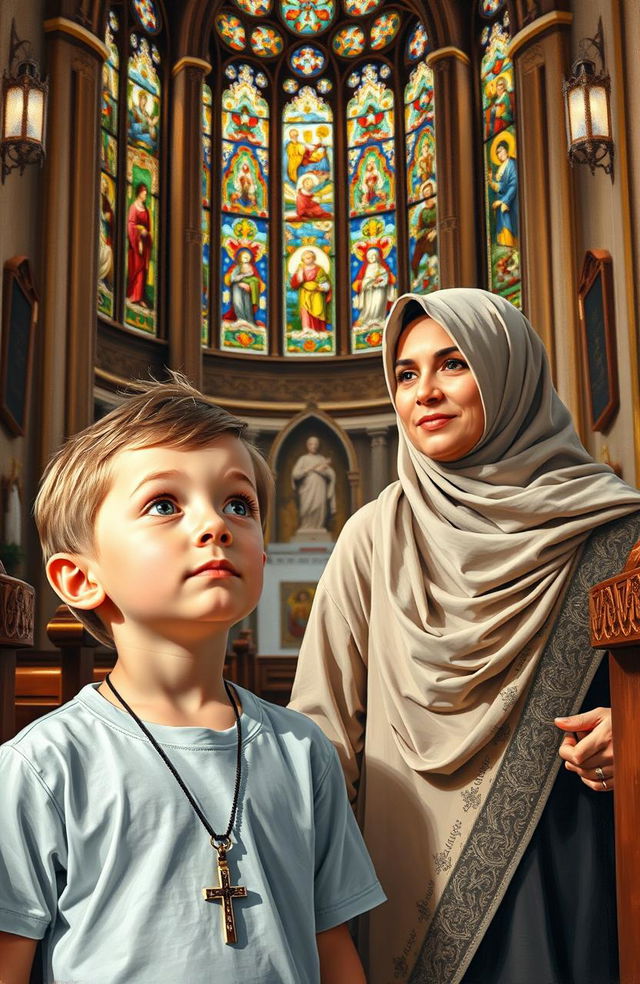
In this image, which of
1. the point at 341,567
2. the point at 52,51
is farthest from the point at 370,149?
the point at 341,567

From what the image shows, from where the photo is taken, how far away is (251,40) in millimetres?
12742

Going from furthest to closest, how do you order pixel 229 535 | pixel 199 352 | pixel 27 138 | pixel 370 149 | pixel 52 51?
pixel 370 149 → pixel 199 352 → pixel 52 51 → pixel 27 138 → pixel 229 535

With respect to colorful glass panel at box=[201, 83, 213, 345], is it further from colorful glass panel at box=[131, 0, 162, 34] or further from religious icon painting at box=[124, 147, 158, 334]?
colorful glass panel at box=[131, 0, 162, 34]

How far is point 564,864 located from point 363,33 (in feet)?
42.7

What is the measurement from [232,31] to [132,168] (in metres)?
2.65

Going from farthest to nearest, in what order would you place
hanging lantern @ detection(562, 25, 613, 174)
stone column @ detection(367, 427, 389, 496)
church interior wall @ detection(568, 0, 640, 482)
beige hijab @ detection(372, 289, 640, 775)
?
stone column @ detection(367, 427, 389, 496), hanging lantern @ detection(562, 25, 613, 174), church interior wall @ detection(568, 0, 640, 482), beige hijab @ detection(372, 289, 640, 775)

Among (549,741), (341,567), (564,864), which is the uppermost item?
(341,567)

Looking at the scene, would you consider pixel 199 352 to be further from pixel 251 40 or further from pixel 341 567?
pixel 341 567

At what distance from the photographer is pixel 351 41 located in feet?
42.1

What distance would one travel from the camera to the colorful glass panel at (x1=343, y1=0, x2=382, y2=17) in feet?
41.4

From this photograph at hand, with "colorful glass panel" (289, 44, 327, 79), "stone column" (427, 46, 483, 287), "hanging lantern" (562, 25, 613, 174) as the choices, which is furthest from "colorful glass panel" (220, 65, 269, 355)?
"hanging lantern" (562, 25, 613, 174)

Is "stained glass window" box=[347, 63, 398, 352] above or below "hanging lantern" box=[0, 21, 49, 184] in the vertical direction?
above

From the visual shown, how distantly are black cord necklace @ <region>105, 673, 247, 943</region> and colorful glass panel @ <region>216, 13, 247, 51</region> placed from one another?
12.9 metres

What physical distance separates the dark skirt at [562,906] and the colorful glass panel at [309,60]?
A: 12.9 metres
